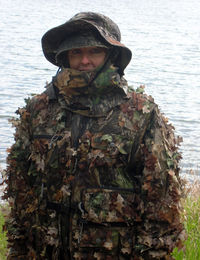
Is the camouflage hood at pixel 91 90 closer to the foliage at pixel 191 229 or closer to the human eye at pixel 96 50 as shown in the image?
the human eye at pixel 96 50

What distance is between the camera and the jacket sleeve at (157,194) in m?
3.42

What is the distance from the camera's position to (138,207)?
11.4 feet

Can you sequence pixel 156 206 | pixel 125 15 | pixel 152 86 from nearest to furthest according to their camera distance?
pixel 156 206, pixel 152 86, pixel 125 15

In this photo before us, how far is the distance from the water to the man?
21.3ft

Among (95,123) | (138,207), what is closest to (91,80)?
(95,123)

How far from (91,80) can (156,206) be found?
38.4 inches

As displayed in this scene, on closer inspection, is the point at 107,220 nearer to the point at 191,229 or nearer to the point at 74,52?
the point at 74,52

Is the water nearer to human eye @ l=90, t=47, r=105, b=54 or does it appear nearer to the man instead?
the man

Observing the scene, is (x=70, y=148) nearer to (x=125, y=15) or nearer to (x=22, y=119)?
(x=22, y=119)

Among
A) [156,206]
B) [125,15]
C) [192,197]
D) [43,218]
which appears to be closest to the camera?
[156,206]

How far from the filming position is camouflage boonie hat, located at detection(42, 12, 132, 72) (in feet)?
12.0

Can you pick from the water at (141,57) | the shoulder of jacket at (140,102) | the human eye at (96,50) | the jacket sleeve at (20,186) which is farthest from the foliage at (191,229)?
the water at (141,57)

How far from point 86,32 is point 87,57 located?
0.19 metres

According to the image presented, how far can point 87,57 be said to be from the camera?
12.1ft
